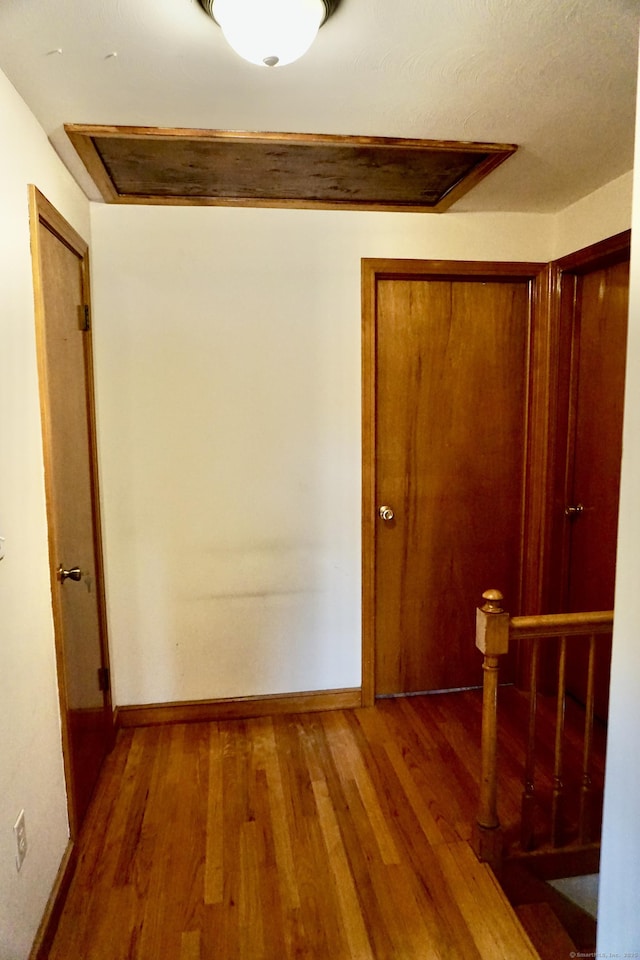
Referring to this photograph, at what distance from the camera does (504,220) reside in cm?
255

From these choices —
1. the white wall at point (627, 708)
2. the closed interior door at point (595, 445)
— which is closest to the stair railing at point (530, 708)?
the white wall at point (627, 708)

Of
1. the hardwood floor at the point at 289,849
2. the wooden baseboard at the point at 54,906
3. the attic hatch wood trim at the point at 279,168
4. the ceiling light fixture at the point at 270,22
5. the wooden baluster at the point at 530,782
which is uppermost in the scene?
the attic hatch wood trim at the point at 279,168

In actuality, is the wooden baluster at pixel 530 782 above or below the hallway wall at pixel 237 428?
below

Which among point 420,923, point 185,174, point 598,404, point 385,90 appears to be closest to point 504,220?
point 598,404

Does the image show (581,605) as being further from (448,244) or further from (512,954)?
(448,244)

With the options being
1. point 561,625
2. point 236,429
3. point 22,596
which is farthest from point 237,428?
point 561,625

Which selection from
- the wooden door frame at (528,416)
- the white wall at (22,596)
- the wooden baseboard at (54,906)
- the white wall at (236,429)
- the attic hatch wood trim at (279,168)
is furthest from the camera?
the wooden door frame at (528,416)

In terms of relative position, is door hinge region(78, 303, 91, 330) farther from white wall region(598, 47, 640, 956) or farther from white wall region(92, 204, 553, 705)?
white wall region(598, 47, 640, 956)

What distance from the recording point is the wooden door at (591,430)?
2.36m

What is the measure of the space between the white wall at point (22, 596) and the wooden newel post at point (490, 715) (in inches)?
51.0

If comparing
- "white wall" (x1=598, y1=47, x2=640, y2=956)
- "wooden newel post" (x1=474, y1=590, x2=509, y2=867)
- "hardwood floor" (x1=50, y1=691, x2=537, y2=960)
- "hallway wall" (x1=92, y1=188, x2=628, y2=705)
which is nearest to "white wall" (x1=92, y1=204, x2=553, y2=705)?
"hallway wall" (x1=92, y1=188, x2=628, y2=705)

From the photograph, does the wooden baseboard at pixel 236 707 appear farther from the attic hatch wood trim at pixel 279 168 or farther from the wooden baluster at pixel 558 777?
the attic hatch wood trim at pixel 279 168

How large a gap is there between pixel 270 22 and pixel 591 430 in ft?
6.73

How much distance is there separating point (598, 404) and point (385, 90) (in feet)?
5.28
